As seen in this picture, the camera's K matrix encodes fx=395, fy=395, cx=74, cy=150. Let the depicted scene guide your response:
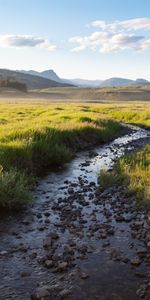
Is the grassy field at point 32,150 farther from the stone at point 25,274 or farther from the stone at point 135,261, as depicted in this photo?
the stone at point 135,261

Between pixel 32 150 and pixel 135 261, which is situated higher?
pixel 32 150

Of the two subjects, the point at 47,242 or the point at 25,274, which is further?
the point at 47,242

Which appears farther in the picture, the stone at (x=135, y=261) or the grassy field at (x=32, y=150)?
the grassy field at (x=32, y=150)

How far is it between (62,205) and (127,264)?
4578 mm

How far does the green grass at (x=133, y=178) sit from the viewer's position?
13720 millimetres

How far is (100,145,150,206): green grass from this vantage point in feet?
45.0

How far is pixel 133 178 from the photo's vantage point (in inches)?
617

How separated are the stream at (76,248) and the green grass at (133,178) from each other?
0.46 m

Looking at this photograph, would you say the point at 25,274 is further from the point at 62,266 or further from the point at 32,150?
the point at 32,150

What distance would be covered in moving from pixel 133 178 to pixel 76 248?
6440 mm

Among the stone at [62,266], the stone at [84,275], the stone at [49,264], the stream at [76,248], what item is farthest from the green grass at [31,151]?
the stone at [84,275]

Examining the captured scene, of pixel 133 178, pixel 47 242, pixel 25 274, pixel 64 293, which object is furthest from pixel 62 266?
pixel 133 178

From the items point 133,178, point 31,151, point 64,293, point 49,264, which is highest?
point 31,151

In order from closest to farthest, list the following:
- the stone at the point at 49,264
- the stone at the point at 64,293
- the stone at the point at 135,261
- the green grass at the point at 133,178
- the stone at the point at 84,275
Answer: the stone at the point at 64,293
the stone at the point at 84,275
the stone at the point at 49,264
the stone at the point at 135,261
the green grass at the point at 133,178
